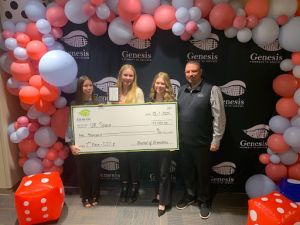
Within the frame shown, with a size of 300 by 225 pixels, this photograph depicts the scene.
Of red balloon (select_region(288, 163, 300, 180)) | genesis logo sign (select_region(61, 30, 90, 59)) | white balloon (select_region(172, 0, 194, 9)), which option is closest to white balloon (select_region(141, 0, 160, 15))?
white balloon (select_region(172, 0, 194, 9))

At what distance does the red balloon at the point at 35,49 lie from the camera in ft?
9.75

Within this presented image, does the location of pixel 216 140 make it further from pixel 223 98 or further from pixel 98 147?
pixel 98 147

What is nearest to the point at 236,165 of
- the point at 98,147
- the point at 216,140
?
the point at 216,140

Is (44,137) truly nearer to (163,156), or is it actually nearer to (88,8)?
(163,156)

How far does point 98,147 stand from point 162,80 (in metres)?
0.93

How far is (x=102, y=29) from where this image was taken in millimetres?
3086

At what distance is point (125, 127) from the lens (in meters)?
3.18

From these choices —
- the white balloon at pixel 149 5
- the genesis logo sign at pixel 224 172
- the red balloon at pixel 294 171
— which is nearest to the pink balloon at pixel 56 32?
the white balloon at pixel 149 5

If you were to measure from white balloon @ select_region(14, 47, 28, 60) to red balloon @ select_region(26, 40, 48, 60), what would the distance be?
1.8 inches

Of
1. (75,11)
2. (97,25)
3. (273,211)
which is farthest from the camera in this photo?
(97,25)

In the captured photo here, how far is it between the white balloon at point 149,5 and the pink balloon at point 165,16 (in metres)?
0.04

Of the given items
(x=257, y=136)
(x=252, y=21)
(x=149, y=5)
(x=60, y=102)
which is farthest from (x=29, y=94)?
(x=257, y=136)

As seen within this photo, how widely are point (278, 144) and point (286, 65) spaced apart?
0.76m

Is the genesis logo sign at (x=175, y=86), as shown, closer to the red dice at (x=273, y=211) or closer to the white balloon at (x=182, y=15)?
the white balloon at (x=182, y=15)
